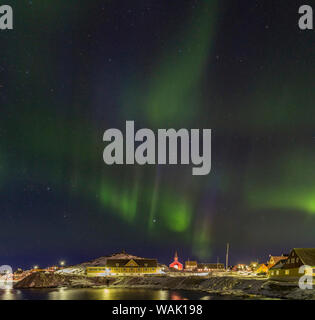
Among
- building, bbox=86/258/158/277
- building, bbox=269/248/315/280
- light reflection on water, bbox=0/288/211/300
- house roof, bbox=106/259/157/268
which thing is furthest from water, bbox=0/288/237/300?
house roof, bbox=106/259/157/268

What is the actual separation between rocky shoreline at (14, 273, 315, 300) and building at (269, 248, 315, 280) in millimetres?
4658

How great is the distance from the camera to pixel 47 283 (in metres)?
132

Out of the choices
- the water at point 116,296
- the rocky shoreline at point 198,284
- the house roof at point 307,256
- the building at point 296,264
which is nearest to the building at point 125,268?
the rocky shoreline at point 198,284

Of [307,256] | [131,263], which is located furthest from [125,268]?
[307,256]

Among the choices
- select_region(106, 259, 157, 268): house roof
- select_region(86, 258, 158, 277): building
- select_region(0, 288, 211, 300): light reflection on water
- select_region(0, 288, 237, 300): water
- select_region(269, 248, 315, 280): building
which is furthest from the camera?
select_region(106, 259, 157, 268): house roof

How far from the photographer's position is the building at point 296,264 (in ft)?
261

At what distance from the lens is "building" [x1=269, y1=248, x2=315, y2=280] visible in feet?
261

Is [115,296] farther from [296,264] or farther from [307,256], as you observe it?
[307,256]

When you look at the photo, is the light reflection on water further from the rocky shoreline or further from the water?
the rocky shoreline

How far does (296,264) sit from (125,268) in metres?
99.5

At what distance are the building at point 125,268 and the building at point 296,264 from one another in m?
84.4

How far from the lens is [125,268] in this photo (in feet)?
544
